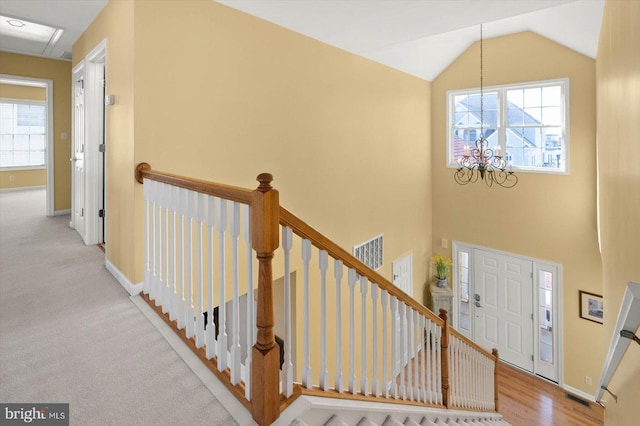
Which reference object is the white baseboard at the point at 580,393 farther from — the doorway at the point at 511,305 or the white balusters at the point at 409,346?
the white balusters at the point at 409,346

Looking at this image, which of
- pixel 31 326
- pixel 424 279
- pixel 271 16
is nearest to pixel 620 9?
pixel 271 16

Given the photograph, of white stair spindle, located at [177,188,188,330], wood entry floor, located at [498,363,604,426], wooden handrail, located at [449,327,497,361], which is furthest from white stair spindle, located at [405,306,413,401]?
wood entry floor, located at [498,363,604,426]

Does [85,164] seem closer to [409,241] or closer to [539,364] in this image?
[409,241]

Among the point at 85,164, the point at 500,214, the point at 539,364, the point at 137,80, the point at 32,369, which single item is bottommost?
the point at 539,364

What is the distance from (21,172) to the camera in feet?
25.9

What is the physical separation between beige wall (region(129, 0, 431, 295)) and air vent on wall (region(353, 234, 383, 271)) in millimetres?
135

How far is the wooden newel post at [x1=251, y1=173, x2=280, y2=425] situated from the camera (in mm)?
1456

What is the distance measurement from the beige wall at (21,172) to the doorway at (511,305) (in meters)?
9.08

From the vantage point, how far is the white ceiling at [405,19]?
3.26m

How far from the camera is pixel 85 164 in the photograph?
3.87 meters

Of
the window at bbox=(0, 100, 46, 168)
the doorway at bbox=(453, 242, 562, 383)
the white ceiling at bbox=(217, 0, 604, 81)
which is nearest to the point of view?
the white ceiling at bbox=(217, 0, 604, 81)

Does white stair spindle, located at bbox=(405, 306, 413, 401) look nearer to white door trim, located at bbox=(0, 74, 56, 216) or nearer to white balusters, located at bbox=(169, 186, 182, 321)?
white balusters, located at bbox=(169, 186, 182, 321)

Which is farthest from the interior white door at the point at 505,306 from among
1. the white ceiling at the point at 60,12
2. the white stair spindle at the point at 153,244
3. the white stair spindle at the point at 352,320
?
the white ceiling at the point at 60,12

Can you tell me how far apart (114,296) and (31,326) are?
52 cm
